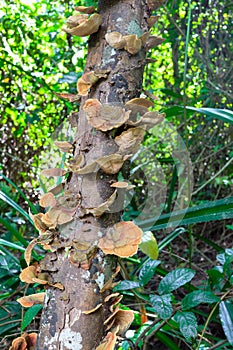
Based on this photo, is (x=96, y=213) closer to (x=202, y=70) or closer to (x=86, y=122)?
(x=86, y=122)

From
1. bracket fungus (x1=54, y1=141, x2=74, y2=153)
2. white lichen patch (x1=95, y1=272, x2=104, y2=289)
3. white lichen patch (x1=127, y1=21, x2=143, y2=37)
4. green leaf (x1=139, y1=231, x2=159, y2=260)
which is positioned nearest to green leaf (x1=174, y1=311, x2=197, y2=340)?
green leaf (x1=139, y1=231, x2=159, y2=260)

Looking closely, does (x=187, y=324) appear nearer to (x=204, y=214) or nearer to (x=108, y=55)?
(x=204, y=214)

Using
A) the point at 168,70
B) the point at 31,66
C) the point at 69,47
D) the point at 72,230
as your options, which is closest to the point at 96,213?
the point at 72,230

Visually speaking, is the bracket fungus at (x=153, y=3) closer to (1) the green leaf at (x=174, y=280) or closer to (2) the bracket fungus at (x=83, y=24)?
(2) the bracket fungus at (x=83, y=24)

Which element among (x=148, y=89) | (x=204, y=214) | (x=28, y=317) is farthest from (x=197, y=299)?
(x=148, y=89)

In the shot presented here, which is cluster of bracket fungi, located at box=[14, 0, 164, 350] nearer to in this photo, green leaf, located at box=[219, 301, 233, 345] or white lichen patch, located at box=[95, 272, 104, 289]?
white lichen patch, located at box=[95, 272, 104, 289]

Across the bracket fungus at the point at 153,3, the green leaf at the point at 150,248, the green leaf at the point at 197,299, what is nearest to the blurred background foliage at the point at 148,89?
the green leaf at the point at 150,248
